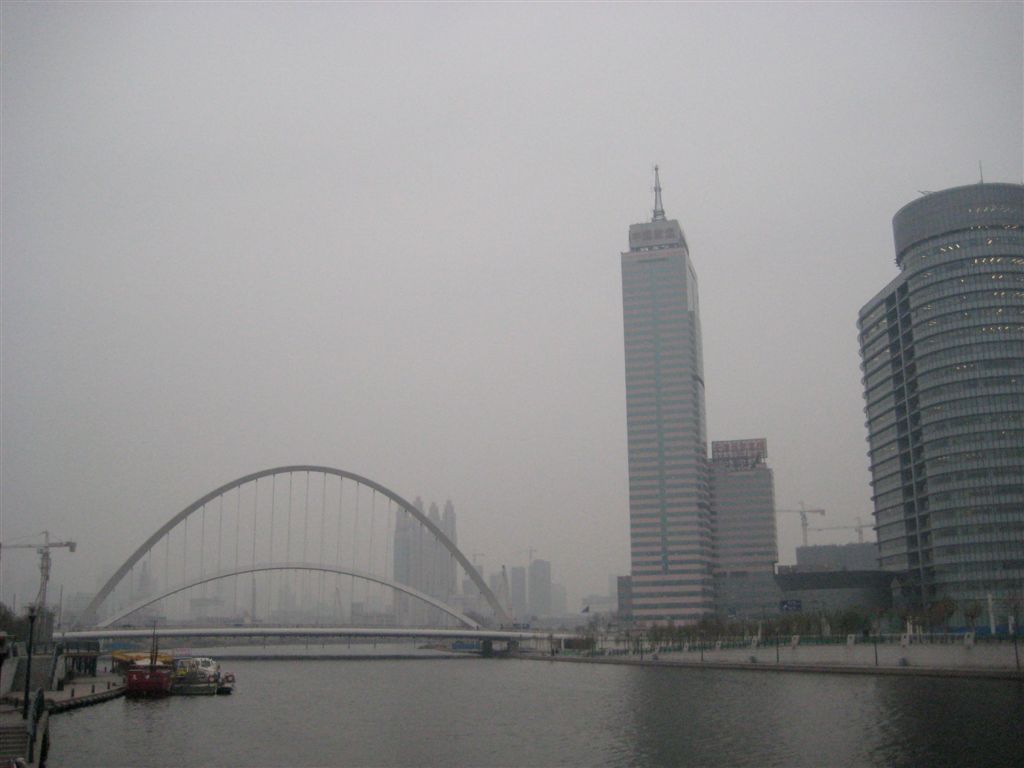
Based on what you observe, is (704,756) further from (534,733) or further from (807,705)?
(807,705)

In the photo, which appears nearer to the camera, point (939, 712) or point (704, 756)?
point (704, 756)

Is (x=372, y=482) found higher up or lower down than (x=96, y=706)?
higher up

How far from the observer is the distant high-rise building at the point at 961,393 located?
121 m

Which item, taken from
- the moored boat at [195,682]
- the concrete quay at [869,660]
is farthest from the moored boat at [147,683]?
the concrete quay at [869,660]

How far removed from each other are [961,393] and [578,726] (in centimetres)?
9521

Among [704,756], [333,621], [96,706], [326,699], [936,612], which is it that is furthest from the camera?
[333,621]

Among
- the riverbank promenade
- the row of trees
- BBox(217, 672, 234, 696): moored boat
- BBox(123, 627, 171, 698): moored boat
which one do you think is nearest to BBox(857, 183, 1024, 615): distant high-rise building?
the row of trees

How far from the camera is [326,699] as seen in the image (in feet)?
226

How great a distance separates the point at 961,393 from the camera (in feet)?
412

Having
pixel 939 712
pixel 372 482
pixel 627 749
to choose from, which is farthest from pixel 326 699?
pixel 372 482

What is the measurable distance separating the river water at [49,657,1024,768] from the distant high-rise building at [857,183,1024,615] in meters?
55.7

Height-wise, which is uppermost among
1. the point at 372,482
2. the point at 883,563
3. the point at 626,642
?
the point at 372,482

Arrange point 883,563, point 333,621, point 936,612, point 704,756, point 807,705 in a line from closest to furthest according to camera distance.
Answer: point 704,756 < point 807,705 < point 936,612 < point 883,563 < point 333,621

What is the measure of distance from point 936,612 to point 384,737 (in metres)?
82.2
